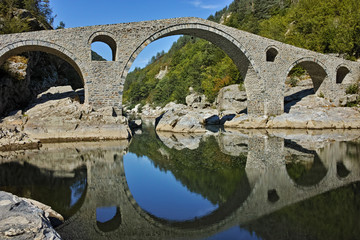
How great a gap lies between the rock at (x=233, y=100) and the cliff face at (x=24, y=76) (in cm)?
1400

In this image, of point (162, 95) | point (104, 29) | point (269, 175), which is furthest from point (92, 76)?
point (162, 95)

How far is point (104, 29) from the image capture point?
14492 mm

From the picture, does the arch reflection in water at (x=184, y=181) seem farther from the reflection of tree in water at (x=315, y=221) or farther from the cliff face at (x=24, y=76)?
the cliff face at (x=24, y=76)

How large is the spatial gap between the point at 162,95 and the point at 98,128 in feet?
115

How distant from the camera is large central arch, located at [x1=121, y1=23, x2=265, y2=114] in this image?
15609 mm

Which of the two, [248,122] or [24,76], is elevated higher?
[24,76]

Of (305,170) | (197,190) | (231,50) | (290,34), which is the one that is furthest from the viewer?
(290,34)

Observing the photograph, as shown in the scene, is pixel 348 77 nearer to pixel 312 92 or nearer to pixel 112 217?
pixel 312 92

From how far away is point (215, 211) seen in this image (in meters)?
4.66

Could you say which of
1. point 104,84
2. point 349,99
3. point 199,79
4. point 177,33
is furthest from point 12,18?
point 199,79

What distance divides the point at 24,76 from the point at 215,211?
1402 centimetres

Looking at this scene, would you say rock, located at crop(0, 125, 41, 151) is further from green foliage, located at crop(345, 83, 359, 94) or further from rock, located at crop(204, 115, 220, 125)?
green foliage, located at crop(345, 83, 359, 94)

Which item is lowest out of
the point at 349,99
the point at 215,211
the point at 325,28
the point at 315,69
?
the point at 215,211

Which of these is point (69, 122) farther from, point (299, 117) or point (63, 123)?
point (299, 117)
